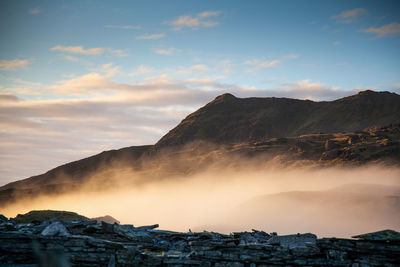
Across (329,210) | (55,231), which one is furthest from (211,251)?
(329,210)

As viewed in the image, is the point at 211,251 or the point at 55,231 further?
the point at 55,231

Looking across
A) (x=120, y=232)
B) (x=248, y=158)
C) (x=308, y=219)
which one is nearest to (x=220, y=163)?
(x=248, y=158)

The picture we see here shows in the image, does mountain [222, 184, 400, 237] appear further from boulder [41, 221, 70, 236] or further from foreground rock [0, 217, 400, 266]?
boulder [41, 221, 70, 236]

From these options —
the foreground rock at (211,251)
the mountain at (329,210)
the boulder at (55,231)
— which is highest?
the boulder at (55,231)

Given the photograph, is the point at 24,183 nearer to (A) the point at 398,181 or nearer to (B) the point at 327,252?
(A) the point at 398,181

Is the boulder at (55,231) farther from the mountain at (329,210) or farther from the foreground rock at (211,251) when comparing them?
the mountain at (329,210)

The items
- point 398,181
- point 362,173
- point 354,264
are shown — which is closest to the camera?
point 354,264

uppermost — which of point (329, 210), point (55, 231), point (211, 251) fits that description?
point (55, 231)

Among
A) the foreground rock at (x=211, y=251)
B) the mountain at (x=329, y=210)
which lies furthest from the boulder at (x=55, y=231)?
the mountain at (x=329, y=210)

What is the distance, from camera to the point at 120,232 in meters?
21.2

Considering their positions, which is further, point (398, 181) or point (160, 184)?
point (160, 184)

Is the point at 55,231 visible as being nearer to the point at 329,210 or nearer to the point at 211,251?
the point at 211,251

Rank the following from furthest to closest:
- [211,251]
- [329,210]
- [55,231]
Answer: [329,210] → [55,231] → [211,251]

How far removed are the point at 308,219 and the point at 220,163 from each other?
93801mm
